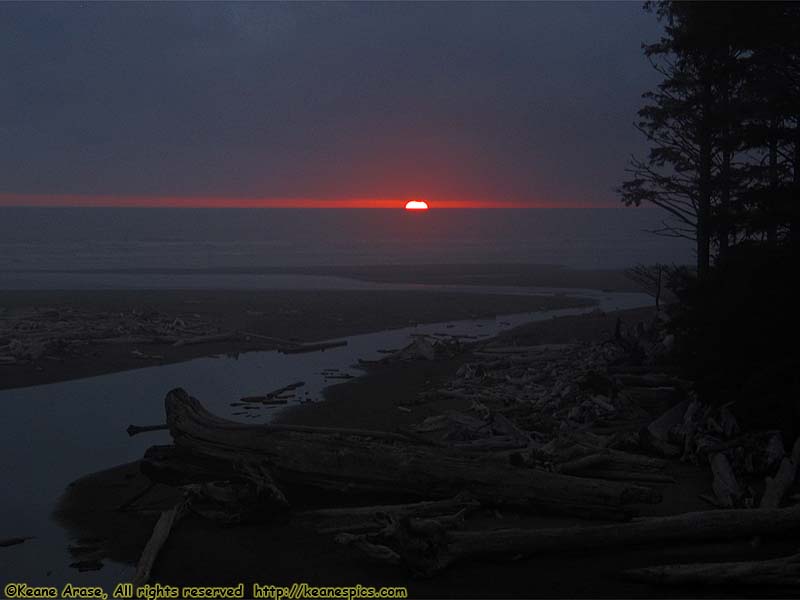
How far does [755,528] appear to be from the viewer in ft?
→ 26.3

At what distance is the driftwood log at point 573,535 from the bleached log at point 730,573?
0.64 m

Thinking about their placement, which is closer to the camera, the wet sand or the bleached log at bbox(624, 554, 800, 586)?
the bleached log at bbox(624, 554, 800, 586)

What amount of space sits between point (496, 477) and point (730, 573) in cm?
287

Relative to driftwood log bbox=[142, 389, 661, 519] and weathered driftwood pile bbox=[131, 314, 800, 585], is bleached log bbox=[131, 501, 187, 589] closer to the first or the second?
weathered driftwood pile bbox=[131, 314, 800, 585]

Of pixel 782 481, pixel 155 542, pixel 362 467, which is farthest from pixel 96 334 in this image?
pixel 782 481

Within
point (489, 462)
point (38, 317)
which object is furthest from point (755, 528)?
point (38, 317)

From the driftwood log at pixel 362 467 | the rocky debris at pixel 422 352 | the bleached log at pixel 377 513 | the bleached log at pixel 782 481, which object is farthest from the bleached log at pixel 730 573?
the rocky debris at pixel 422 352

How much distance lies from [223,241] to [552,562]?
107m

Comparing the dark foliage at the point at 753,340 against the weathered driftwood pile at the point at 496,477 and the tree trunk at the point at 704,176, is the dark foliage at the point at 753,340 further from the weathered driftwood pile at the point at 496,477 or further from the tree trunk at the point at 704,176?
the tree trunk at the point at 704,176

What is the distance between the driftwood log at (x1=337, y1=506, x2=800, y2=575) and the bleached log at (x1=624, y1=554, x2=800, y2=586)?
0.64 meters

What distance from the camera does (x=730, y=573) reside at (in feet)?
23.5

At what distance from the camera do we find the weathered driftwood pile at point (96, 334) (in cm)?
2383

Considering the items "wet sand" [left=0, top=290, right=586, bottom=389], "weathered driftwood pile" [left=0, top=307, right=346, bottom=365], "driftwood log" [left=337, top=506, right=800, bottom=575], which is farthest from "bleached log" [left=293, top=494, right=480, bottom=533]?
"weathered driftwood pile" [left=0, top=307, right=346, bottom=365]

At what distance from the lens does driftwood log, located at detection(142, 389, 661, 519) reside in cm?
892
